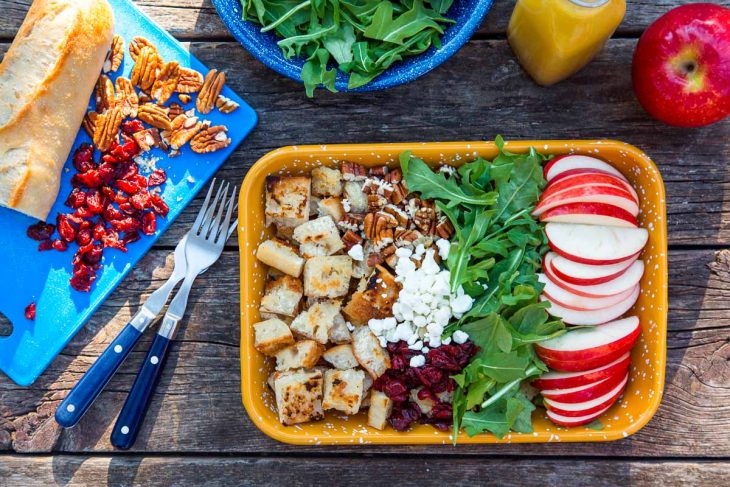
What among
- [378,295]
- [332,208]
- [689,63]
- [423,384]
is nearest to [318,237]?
[332,208]

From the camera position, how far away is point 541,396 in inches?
63.9

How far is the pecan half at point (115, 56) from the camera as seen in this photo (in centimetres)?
174

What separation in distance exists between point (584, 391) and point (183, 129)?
119 cm

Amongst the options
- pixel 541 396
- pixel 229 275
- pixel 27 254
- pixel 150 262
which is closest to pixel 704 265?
pixel 541 396

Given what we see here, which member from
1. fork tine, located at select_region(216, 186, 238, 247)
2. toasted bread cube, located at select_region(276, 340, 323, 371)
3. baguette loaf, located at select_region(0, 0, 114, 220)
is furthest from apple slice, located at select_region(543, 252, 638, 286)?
baguette loaf, located at select_region(0, 0, 114, 220)

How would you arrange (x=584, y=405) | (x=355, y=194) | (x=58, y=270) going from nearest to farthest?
(x=584, y=405), (x=355, y=194), (x=58, y=270)

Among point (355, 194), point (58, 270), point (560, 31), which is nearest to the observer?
point (560, 31)

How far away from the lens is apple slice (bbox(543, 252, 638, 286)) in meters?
1.50

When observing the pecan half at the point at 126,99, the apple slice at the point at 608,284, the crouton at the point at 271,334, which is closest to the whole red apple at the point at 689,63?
the apple slice at the point at 608,284

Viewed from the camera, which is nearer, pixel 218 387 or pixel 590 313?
pixel 590 313

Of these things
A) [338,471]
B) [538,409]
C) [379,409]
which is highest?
[379,409]

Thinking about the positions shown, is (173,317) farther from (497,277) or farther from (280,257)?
(497,277)

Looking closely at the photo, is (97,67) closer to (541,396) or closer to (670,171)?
(541,396)

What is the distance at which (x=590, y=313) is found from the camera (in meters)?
1.55
